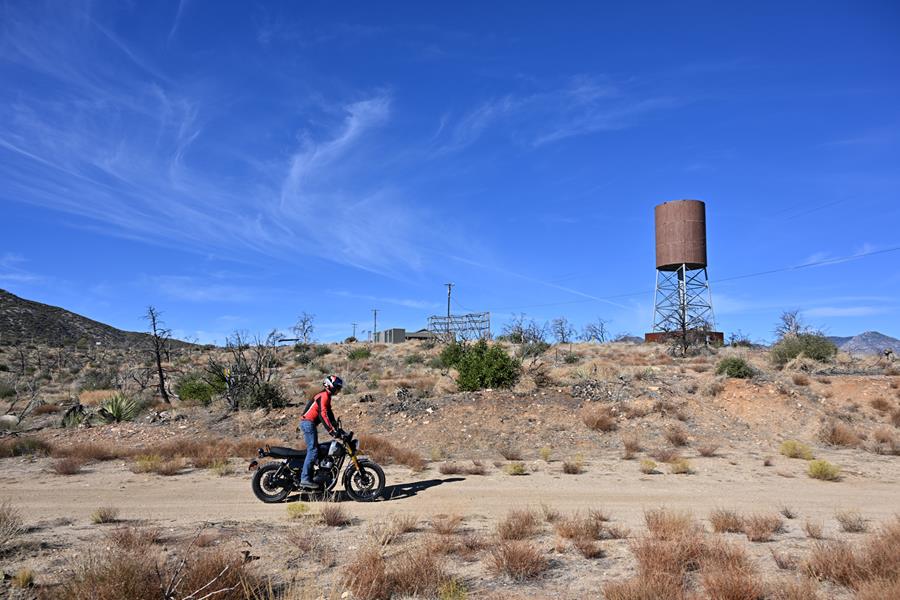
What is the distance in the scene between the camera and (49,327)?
6781cm

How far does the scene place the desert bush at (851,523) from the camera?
9.30 metres

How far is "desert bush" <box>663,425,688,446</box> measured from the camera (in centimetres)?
1911

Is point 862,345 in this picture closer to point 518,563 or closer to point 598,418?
point 598,418

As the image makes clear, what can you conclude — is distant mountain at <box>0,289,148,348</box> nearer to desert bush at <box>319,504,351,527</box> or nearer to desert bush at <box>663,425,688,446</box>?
desert bush at <box>663,425,688,446</box>

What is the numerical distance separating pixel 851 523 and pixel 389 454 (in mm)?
10971

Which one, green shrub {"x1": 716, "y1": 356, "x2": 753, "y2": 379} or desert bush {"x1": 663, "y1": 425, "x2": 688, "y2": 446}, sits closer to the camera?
desert bush {"x1": 663, "y1": 425, "x2": 688, "y2": 446}

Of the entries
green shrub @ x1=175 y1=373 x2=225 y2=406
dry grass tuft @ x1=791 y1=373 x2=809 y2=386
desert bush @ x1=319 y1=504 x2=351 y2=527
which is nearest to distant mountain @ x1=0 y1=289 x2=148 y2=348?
green shrub @ x1=175 y1=373 x2=225 y2=406

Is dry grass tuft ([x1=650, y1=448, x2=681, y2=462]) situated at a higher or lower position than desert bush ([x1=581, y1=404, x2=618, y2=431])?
lower

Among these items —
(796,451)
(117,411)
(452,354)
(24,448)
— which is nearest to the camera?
Result: (796,451)

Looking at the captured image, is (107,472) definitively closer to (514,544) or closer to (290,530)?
(290,530)

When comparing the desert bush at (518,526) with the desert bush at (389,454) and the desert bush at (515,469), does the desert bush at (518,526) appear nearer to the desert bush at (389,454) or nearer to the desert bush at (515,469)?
the desert bush at (515,469)

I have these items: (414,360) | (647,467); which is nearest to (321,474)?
(647,467)

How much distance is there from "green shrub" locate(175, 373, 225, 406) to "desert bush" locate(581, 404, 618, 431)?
1495cm

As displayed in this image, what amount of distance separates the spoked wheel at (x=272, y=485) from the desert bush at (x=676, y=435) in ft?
40.5
